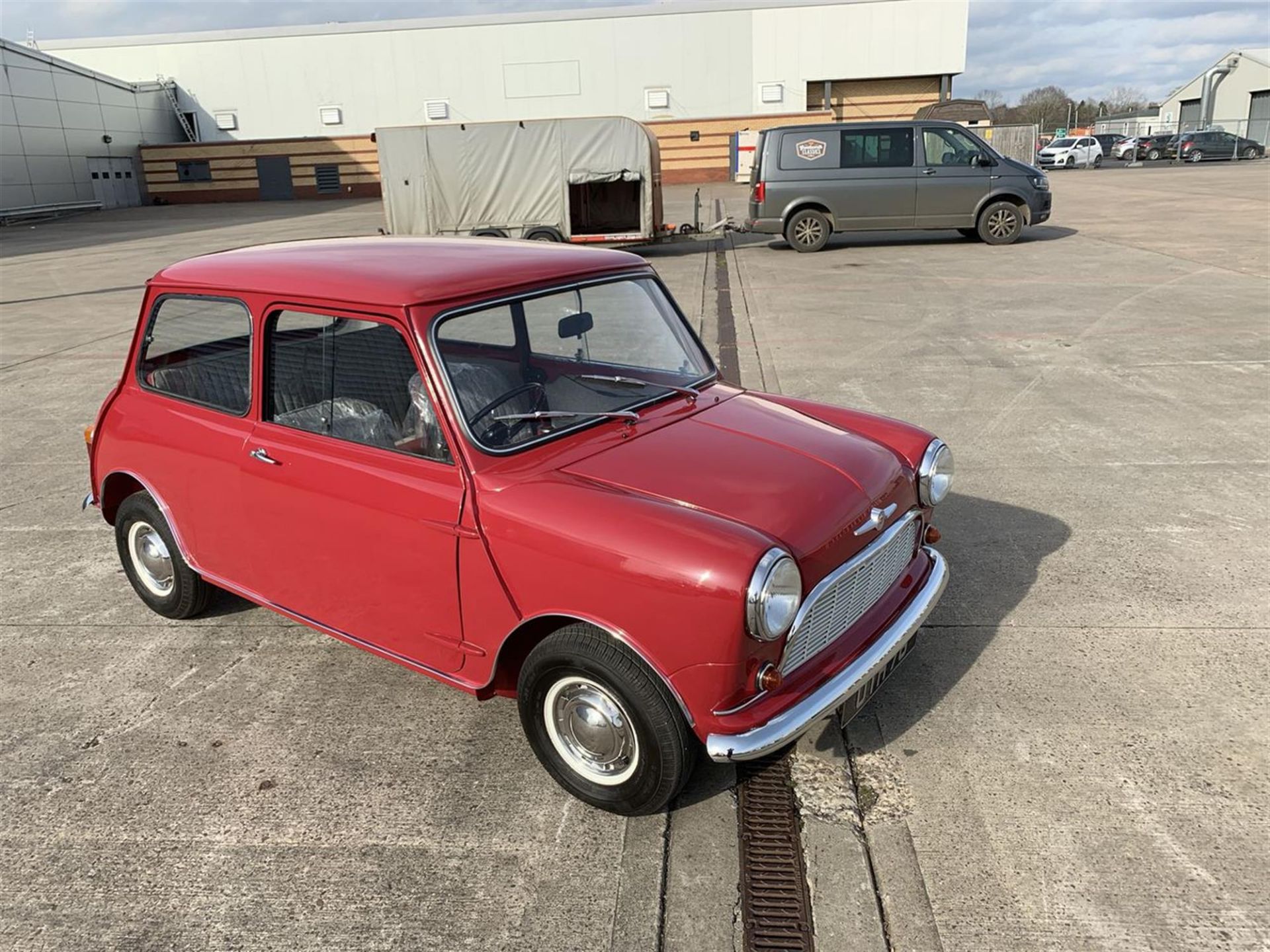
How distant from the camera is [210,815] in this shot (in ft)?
10.1

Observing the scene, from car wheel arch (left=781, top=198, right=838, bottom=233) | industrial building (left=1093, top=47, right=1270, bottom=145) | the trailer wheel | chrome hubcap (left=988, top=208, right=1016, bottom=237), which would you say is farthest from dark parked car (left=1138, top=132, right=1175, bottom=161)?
the trailer wheel

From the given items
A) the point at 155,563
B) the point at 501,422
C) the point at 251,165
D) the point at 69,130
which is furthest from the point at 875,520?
the point at 251,165

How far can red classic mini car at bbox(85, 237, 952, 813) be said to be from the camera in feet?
8.86

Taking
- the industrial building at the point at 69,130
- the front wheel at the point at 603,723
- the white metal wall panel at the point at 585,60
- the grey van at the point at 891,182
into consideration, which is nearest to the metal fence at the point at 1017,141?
the white metal wall panel at the point at 585,60

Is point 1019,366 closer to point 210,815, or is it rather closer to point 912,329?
point 912,329

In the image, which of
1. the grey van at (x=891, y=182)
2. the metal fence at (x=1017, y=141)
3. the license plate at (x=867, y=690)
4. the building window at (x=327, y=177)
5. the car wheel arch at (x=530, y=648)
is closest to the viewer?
the car wheel arch at (x=530, y=648)

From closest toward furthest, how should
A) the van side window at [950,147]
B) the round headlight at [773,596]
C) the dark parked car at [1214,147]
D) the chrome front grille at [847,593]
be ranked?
the round headlight at [773,596], the chrome front grille at [847,593], the van side window at [950,147], the dark parked car at [1214,147]

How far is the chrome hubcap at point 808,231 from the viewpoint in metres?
16.2

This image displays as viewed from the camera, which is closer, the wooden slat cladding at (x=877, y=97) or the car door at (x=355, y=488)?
the car door at (x=355, y=488)

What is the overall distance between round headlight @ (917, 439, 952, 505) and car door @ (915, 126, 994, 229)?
13395 millimetres

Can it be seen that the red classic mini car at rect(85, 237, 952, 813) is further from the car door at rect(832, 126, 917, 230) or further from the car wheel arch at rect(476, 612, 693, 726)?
the car door at rect(832, 126, 917, 230)

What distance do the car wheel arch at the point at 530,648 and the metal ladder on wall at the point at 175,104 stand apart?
4379 cm

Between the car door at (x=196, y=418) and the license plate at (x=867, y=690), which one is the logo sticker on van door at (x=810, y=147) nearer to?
the car door at (x=196, y=418)

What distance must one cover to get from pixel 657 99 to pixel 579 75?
325 cm
